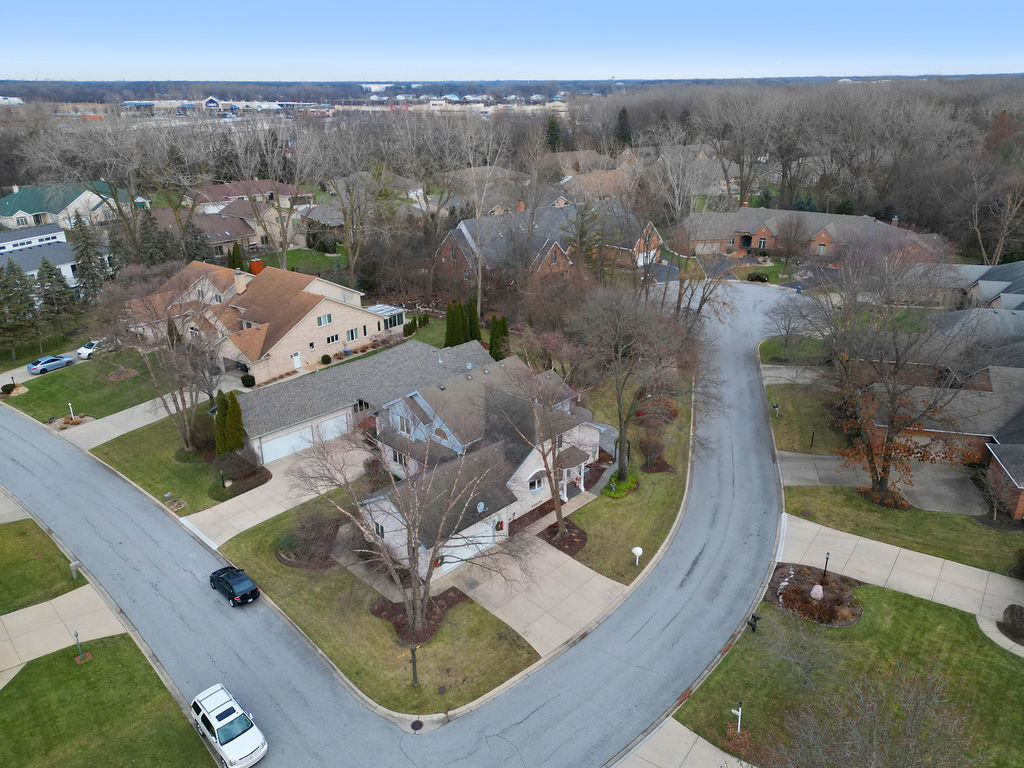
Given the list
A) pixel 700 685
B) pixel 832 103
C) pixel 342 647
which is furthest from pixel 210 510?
pixel 832 103

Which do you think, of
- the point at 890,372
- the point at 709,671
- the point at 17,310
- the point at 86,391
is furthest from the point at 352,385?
the point at 890,372

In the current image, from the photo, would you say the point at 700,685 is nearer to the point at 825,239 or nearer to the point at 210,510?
the point at 210,510

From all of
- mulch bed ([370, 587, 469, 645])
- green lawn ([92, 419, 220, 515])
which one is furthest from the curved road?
mulch bed ([370, 587, 469, 645])

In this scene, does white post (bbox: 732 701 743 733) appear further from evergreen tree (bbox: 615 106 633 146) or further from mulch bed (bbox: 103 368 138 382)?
evergreen tree (bbox: 615 106 633 146)

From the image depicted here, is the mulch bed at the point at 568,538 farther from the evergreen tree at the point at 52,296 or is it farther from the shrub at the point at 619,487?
the evergreen tree at the point at 52,296

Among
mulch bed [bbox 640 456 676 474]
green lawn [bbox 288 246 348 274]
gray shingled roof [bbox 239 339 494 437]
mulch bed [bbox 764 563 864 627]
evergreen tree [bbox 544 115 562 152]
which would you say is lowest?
mulch bed [bbox 640 456 676 474]

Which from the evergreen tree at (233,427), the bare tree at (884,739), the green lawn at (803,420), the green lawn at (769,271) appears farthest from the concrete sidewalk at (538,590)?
the green lawn at (769,271)
